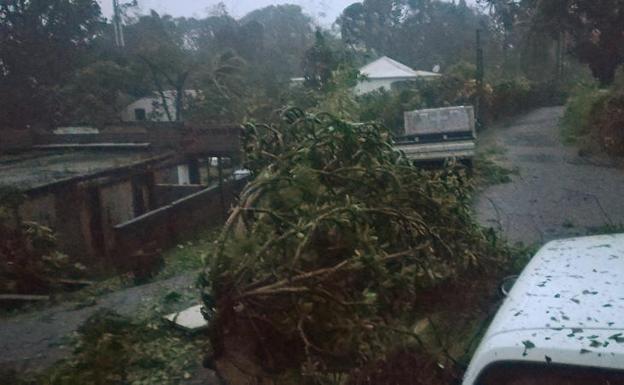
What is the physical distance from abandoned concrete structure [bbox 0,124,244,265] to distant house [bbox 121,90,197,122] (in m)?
2.01

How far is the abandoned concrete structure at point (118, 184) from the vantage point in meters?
11.9

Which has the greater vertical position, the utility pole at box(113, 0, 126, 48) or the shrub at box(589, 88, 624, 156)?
the utility pole at box(113, 0, 126, 48)

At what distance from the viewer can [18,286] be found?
898 cm

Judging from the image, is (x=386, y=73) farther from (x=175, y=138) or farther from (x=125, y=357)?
(x=125, y=357)

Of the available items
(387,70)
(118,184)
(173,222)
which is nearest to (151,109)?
(387,70)

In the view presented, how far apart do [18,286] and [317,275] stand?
659cm

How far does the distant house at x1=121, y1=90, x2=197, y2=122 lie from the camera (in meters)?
22.4

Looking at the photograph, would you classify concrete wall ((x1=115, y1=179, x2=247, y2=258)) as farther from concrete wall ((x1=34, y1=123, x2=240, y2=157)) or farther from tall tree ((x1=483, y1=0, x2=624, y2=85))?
tall tree ((x1=483, y1=0, x2=624, y2=85))

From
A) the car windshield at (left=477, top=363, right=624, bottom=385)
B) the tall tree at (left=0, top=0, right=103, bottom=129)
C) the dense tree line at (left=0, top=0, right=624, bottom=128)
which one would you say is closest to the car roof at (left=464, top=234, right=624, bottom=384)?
the car windshield at (left=477, top=363, right=624, bottom=385)

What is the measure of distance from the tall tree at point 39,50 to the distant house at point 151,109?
324 centimetres

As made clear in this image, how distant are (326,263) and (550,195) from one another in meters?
6.74

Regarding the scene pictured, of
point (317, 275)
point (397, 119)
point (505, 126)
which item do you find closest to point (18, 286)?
point (317, 275)

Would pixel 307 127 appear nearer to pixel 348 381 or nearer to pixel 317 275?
pixel 317 275

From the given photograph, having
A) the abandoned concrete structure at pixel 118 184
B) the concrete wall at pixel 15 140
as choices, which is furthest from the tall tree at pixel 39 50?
the abandoned concrete structure at pixel 118 184
